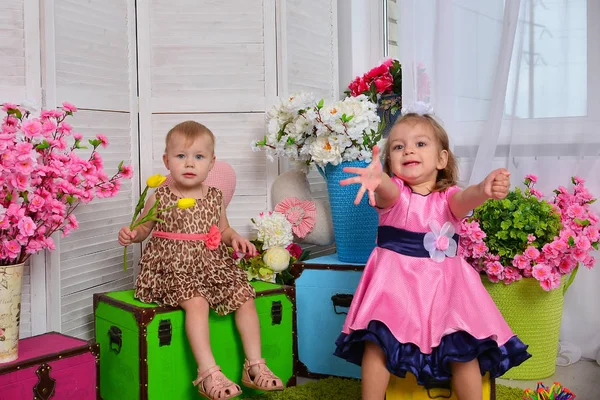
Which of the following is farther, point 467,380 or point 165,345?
point 165,345

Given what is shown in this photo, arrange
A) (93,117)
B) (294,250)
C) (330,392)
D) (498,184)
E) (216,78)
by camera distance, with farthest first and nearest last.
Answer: (216,78) < (294,250) < (93,117) < (330,392) < (498,184)

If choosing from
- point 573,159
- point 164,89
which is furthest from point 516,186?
point 164,89

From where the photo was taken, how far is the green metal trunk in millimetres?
2021

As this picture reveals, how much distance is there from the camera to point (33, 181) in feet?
6.28

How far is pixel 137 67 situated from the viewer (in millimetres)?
2764

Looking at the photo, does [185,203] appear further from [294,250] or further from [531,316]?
[531,316]

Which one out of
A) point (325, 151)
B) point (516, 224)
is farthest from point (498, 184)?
point (325, 151)

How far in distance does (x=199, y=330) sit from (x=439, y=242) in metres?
0.75

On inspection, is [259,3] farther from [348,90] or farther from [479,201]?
[479,201]

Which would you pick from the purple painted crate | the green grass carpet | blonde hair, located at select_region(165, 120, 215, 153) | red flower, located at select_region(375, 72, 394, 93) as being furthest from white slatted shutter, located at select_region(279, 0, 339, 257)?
the purple painted crate

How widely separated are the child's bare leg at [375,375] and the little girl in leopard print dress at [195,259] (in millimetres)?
347

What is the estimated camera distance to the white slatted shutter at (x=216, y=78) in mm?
2771

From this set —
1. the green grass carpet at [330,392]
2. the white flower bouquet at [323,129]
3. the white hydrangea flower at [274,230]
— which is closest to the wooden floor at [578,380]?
the green grass carpet at [330,392]

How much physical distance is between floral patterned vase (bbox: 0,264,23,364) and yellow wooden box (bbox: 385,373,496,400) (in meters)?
1.03
